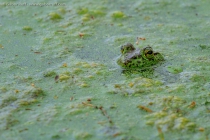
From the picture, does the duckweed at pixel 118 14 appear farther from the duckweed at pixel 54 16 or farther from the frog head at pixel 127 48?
the frog head at pixel 127 48

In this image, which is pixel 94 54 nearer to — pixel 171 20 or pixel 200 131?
pixel 171 20

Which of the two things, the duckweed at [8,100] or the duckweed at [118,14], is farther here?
the duckweed at [118,14]

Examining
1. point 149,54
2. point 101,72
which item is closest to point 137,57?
point 149,54

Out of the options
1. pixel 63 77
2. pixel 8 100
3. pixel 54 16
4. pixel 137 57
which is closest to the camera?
pixel 8 100

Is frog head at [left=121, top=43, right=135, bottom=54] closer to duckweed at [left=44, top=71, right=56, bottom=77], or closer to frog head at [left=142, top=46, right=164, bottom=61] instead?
frog head at [left=142, top=46, right=164, bottom=61]

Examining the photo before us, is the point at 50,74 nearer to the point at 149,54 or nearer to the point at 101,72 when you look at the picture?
the point at 101,72

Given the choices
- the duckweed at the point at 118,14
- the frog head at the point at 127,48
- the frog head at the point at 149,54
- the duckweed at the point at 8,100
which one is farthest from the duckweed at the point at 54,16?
the duckweed at the point at 8,100
